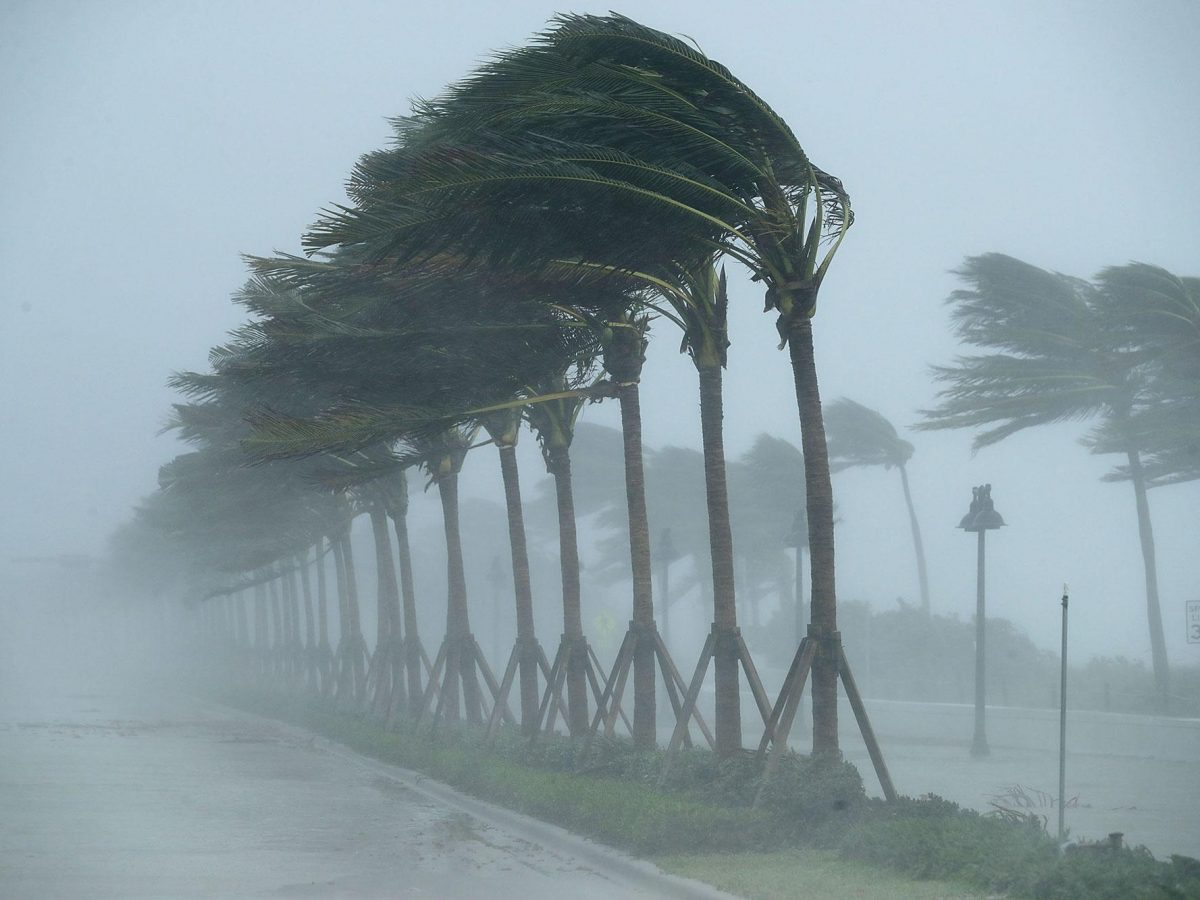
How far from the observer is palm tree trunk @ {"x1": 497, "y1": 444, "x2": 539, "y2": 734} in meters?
21.0

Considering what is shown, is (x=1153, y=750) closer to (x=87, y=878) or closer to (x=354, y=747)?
(x=354, y=747)

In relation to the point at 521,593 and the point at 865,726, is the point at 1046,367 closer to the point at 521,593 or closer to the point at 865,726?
the point at 521,593

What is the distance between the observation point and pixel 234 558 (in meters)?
39.0

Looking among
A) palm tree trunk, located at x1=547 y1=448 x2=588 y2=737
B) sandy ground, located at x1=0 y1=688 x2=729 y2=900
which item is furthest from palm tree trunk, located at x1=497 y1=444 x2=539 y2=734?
sandy ground, located at x1=0 y1=688 x2=729 y2=900

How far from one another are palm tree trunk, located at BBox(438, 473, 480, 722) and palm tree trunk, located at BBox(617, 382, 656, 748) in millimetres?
7267

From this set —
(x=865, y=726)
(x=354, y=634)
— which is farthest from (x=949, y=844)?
(x=354, y=634)

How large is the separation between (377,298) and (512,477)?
228 inches

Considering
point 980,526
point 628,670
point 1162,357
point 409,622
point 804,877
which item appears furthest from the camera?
point 1162,357

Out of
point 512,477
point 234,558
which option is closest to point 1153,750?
point 512,477

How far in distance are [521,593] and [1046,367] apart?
16432mm

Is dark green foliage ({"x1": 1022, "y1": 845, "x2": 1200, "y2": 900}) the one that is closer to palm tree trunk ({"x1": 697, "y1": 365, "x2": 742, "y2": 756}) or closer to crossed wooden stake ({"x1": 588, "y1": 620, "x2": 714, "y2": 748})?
palm tree trunk ({"x1": 697, "y1": 365, "x2": 742, "y2": 756})

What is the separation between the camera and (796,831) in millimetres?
11961

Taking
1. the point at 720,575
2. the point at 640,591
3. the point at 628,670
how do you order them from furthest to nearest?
1. the point at 640,591
2. the point at 628,670
3. the point at 720,575

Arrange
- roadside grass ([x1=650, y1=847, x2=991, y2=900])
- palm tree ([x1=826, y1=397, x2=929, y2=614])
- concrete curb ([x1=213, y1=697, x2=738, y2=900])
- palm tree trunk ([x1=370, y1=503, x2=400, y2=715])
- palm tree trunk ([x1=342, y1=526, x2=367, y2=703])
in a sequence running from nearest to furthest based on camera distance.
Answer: roadside grass ([x1=650, y1=847, x2=991, y2=900]), concrete curb ([x1=213, y1=697, x2=738, y2=900]), palm tree trunk ([x1=370, y1=503, x2=400, y2=715]), palm tree trunk ([x1=342, y1=526, x2=367, y2=703]), palm tree ([x1=826, y1=397, x2=929, y2=614])
